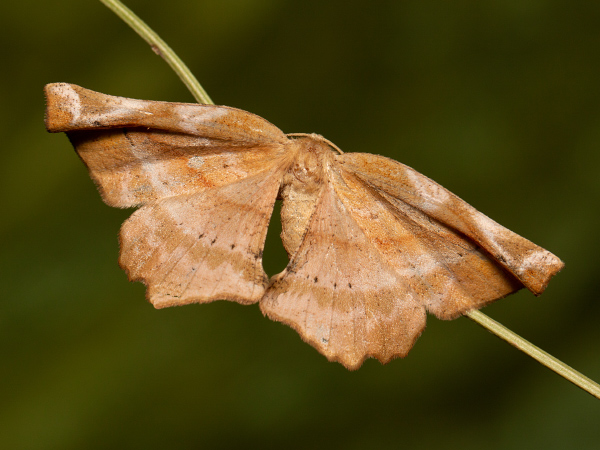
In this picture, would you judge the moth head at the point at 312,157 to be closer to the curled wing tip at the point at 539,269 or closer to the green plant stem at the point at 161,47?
the green plant stem at the point at 161,47

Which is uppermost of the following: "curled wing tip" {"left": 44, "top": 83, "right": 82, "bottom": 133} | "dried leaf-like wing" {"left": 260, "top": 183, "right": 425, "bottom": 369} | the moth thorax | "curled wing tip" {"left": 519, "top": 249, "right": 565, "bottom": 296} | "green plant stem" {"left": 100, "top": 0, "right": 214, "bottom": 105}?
"green plant stem" {"left": 100, "top": 0, "right": 214, "bottom": 105}

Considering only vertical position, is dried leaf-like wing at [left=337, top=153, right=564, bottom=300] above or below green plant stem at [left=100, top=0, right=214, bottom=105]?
below

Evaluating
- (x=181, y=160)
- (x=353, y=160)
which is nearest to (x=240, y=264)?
(x=181, y=160)

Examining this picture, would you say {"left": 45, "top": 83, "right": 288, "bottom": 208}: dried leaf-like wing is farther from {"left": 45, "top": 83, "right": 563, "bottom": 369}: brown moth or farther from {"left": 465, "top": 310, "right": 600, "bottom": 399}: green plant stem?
{"left": 465, "top": 310, "right": 600, "bottom": 399}: green plant stem

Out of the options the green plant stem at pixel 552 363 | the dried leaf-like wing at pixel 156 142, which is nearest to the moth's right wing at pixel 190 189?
the dried leaf-like wing at pixel 156 142

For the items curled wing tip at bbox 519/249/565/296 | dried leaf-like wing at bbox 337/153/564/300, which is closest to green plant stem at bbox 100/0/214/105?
dried leaf-like wing at bbox 337/153/564/300

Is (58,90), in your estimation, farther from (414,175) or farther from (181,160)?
(414,175)

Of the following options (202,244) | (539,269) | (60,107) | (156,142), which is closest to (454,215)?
(539,269)
